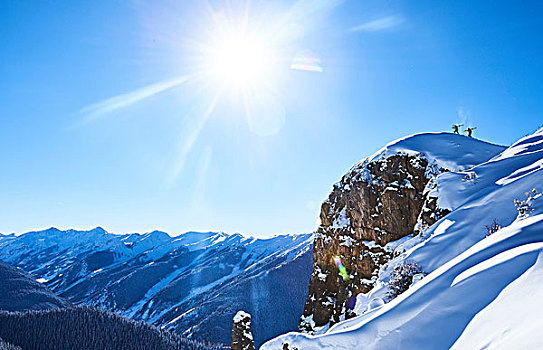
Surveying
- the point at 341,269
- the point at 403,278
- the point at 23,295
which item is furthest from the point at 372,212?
the point at 23,295

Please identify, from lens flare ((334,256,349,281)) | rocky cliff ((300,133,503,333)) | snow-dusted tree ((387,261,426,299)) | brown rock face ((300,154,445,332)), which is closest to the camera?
snow-dusted tree ((387,261,426,299))

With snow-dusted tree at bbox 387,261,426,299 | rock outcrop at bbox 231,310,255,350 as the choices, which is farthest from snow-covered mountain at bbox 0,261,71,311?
snow-dusted tree at bbox 387,261,426,299

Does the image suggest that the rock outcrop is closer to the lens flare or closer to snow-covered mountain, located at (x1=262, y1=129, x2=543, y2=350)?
snow-covered mountain, located at (x1=262, y1=129, x2=543, y2=350)

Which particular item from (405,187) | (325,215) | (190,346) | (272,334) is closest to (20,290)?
(190,346)

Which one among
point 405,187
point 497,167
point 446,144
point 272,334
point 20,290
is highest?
point 20,290

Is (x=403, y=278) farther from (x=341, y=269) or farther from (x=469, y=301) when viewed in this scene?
(x=341, y=269)

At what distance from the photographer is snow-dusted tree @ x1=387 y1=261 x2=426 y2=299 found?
10.3 m

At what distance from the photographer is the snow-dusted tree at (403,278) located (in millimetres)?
10344

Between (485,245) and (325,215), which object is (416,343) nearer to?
(485,245)

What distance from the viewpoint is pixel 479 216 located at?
11703 millimetres

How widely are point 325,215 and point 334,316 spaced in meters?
10.1

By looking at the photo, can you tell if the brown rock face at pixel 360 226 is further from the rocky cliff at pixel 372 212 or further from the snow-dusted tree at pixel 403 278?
the snow-dusted tree at pixel 403 278

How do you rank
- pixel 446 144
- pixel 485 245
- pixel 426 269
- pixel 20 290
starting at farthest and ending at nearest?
1. pixel 20 290
2. pixel 446 144
3. pixel 426 269
4. pixel 485 245

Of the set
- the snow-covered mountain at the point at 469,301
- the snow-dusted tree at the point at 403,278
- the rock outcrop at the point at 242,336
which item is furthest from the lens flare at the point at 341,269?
the snow-dusted tree at the point at 403,278
